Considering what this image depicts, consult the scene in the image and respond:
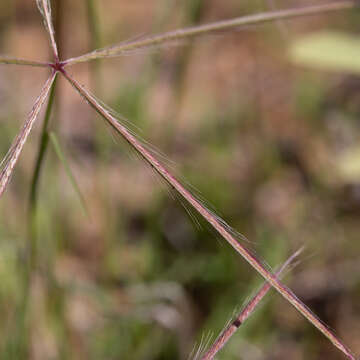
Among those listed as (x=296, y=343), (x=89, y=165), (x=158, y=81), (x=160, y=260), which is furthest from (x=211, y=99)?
(x=296, y=343)

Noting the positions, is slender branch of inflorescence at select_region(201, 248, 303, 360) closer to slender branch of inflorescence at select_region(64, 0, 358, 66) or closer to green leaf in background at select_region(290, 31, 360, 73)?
slender branch of inflorescence at select_region(64, 0, 358, 66)

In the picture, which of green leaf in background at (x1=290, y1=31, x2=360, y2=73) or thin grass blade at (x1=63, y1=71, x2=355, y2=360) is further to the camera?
green leaf in background at (x1=290, y1=31, x2=360, y2=73)

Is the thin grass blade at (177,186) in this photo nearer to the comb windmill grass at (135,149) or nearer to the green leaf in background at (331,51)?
the comb windmill grass at (135,149)

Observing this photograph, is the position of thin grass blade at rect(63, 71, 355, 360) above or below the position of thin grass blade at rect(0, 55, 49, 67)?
below

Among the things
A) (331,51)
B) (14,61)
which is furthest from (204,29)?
(331,51)

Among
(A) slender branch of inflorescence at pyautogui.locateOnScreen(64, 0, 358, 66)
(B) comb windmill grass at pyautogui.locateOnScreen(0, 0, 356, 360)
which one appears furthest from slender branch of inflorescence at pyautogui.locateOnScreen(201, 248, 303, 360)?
(A) slender branch of inflorescence at pyautogui.locateOnScreen(64, 0, 358, 66)

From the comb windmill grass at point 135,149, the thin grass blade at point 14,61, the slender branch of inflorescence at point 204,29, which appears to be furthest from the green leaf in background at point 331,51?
the thin grass blade at point 14,61

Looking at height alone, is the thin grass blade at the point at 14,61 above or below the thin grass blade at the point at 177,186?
above

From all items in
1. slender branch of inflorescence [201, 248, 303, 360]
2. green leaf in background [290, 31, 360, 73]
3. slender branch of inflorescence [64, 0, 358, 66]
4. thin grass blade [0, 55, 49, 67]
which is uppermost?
green leaf in background [290, 31, 360, 73]
